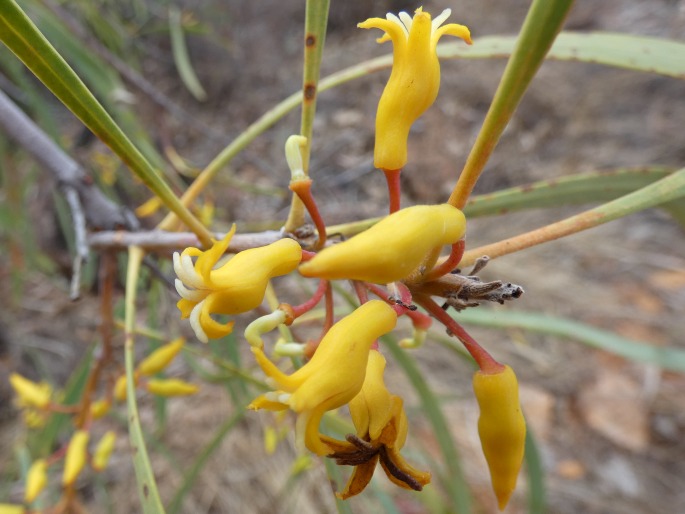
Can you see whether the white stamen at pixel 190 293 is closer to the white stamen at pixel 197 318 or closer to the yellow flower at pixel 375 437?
the white stamen at pixel 197 318

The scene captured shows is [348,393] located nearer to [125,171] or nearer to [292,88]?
[125,171]

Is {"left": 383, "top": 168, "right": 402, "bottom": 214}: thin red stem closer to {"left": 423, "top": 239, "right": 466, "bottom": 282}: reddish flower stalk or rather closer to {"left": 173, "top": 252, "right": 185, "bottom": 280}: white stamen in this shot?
{"left": 423, "top": 239, "right": 466, "bottom": 282}: reddish flower stalk

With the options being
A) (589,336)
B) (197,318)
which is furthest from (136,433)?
(589,336)

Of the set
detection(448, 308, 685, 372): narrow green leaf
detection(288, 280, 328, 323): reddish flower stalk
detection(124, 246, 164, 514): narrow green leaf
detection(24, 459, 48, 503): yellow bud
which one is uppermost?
detection(448, 308, 685, 372): narrow green leaf

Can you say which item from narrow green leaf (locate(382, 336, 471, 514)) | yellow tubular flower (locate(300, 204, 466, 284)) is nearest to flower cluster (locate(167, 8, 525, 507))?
yellow tubular flower (locate(300, 204, 466, 284))

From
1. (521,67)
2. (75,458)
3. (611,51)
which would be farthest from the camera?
(75,458)

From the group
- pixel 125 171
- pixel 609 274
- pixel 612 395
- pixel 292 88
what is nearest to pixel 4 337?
pixel 125 171

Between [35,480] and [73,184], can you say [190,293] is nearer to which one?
[73,184]
